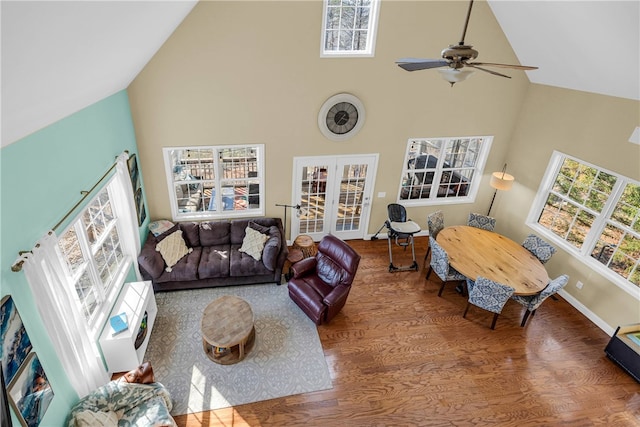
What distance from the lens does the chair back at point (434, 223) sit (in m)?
6.40

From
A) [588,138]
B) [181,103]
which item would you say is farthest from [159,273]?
[588,138]

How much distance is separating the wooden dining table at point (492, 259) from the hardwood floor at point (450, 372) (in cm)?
73

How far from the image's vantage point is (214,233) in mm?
6133

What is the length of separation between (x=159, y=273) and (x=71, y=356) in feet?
7.13

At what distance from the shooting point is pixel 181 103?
5.43 metres

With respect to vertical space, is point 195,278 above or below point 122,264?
below

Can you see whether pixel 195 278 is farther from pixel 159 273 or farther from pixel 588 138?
pixel 588 138

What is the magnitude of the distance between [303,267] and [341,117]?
8.68 ft

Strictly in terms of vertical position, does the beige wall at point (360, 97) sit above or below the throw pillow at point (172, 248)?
above

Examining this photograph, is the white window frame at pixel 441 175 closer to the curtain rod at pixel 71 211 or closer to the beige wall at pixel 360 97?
the beige wall at pixel 360 97

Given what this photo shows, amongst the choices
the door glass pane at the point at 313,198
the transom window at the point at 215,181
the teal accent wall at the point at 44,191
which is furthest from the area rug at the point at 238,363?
the door glass pane at the point at 313,198

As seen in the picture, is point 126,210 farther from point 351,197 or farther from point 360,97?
point 360,97

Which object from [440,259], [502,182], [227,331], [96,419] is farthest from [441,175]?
[96,419]

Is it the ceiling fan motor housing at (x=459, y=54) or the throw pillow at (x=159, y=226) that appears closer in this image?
the ceiling fan motor housing at (x=459, y=54)
